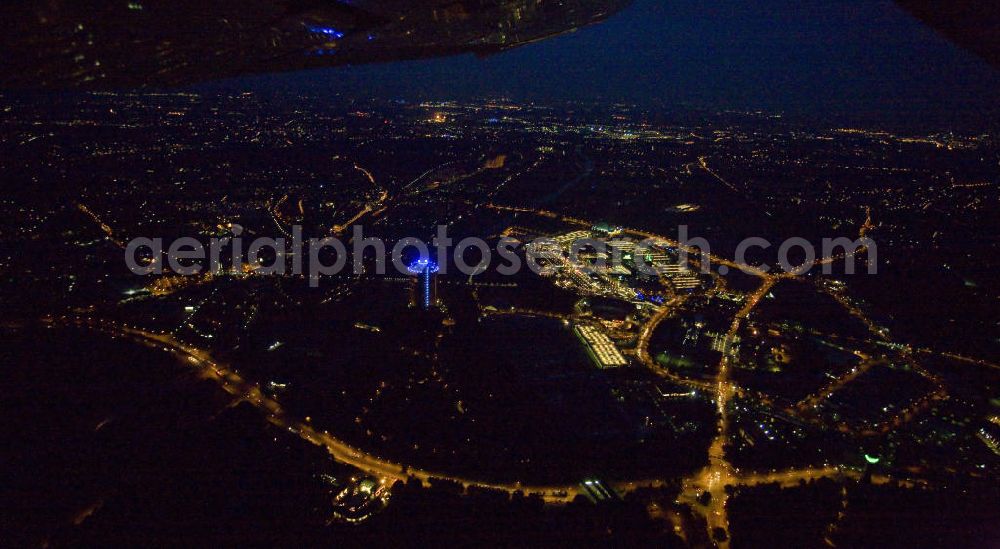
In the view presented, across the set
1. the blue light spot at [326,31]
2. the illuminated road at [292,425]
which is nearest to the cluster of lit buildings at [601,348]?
the illuminated road at [292,425]

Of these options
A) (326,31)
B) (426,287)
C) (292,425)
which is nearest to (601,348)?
(426,287)

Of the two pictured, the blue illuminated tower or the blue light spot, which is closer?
the blue light spot

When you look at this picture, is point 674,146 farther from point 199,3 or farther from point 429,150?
point 199,3

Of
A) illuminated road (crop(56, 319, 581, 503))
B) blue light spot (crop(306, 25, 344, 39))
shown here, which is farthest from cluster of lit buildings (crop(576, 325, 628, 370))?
blue light spot (crop(306, 25, 344, 39))

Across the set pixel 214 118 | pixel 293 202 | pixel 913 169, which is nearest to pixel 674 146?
pixel 913 169

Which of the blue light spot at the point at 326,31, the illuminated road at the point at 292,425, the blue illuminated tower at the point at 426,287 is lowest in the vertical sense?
the illuminated road at the point at 292,425

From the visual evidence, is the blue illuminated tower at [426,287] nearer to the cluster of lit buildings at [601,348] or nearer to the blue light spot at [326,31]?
the cluster of lit buildings at [601,348]

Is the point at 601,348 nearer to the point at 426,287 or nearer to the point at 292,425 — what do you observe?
the point at 426,287

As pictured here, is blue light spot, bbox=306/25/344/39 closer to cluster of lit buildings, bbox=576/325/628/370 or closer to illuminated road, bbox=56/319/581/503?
illuminated road, bbox=56/319/581/503
